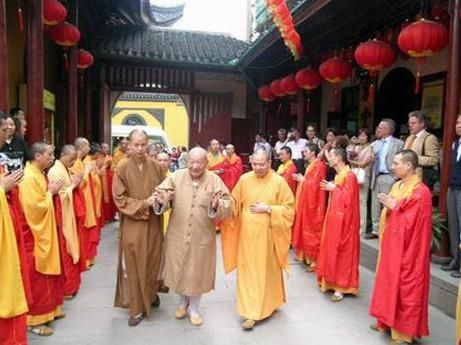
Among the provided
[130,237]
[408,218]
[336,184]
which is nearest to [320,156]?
[336,184]

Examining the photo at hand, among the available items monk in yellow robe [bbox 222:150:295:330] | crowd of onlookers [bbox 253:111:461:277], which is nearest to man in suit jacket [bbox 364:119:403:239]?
crowd of onlookers [bbox 253:111:461:277]

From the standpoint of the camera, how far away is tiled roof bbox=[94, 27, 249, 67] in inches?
479

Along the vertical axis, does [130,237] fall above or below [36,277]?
above

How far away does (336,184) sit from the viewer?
4715 mm

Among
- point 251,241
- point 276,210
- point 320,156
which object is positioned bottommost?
point 251,241

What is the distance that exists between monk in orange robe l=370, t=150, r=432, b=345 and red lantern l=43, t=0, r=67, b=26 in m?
5.07

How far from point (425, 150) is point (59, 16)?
16.9ft

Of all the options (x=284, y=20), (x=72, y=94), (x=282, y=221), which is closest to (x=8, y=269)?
(x=282, y=221)

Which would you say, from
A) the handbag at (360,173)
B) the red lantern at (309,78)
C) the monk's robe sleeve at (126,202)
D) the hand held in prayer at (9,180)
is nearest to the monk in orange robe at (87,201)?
the monk's robe sleeve at (126,202)

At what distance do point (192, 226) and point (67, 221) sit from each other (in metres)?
1.15

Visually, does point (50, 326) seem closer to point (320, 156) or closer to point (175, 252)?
point (175, 252)

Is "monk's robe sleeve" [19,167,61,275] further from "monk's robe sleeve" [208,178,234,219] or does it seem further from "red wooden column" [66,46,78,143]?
"red wooden column" [66,46,78,143]

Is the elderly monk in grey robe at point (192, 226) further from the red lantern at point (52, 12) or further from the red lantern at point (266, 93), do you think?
the red lantern at point (266, 93)

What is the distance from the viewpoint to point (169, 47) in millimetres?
13344
